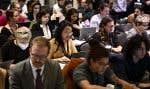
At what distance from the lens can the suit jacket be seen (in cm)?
355

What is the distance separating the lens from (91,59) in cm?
380

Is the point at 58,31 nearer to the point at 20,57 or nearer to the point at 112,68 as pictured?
the point at 20,57

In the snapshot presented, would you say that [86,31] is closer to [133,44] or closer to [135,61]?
[135,61]

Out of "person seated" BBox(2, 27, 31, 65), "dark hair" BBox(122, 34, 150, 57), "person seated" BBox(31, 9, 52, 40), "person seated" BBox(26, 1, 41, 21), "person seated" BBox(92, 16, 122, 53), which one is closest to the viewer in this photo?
"dark hair" BBox(122, 34, 150, 57)

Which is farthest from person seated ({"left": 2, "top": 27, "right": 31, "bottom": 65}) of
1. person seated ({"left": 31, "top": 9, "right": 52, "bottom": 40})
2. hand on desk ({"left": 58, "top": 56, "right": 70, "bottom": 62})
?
person seated ({"left": 31, "top": 9, "right": 52, "bottom": 40})

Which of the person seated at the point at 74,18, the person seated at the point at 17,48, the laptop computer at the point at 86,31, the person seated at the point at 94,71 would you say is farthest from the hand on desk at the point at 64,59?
the person seated at the point at 74,18

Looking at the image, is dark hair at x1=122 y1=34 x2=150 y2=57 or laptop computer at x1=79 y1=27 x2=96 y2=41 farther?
laptop computer at x1=79 y1=27 x2=96 y2=41

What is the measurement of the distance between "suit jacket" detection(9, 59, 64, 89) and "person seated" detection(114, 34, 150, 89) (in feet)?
3.31

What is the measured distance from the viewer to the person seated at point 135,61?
452cm

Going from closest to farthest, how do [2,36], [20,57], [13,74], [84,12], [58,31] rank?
[13,74]
[20,57]
[58,31]
[2,36]
[84,12]

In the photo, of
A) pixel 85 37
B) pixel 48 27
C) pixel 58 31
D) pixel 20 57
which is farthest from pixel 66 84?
pixel 48 27

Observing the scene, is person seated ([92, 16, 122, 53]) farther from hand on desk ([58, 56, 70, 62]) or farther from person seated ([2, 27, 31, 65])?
person seated ([2, 27, 31, 65])

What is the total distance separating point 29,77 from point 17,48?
78.1 inches

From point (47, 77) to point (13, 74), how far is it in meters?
0.31
